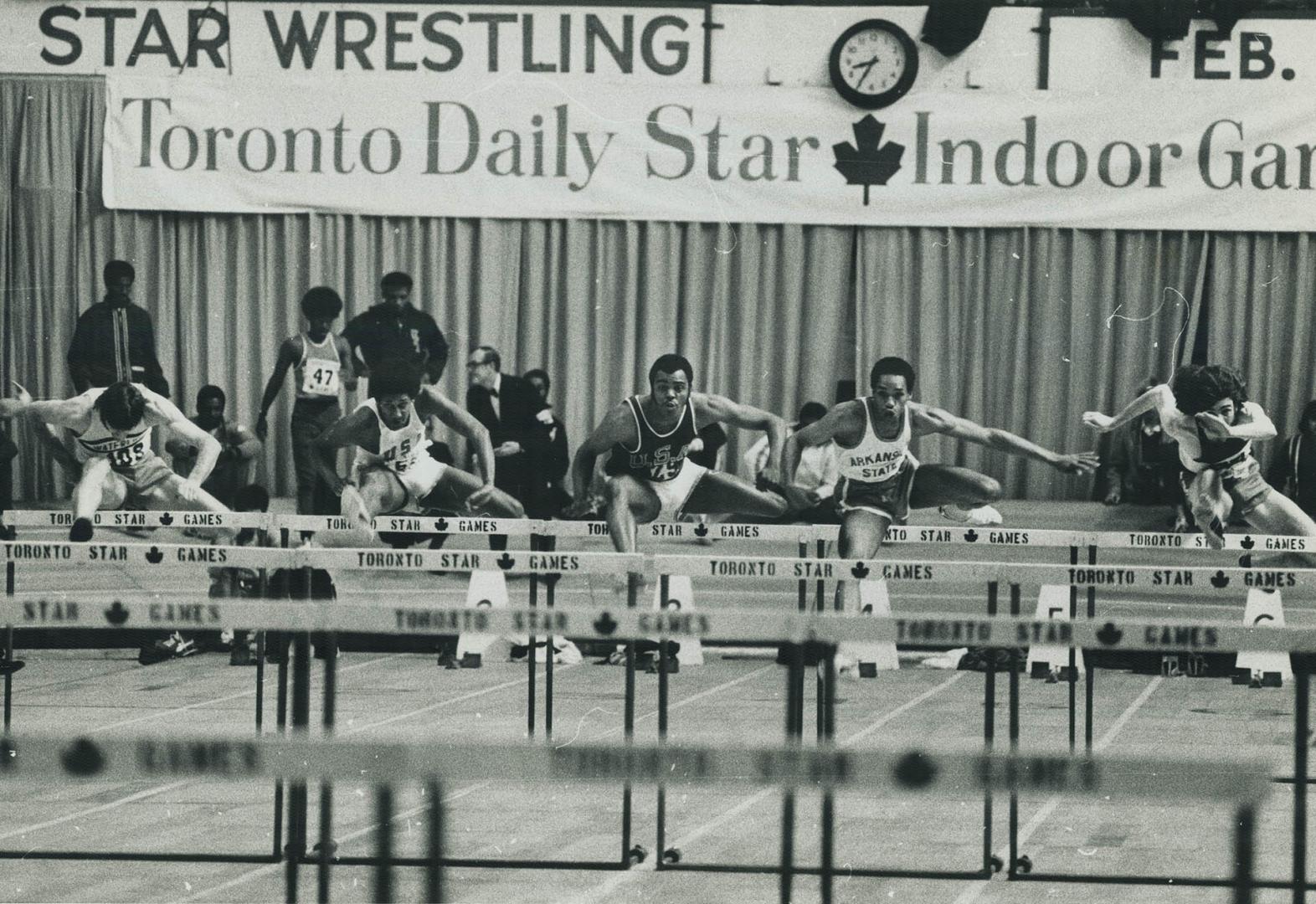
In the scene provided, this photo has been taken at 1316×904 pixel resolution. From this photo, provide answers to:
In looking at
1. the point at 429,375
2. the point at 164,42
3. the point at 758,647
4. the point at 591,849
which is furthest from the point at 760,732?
the point at 164,42

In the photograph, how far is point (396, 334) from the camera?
1647 cm

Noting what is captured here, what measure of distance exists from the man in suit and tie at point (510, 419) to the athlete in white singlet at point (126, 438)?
3.12 m

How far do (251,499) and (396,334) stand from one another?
1818 mm

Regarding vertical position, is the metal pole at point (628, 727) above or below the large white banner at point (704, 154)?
below

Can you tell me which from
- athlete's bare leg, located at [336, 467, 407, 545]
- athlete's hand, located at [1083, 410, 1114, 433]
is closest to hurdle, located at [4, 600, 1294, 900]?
athlete's hand, located at [1083, 410, 1114, 433]

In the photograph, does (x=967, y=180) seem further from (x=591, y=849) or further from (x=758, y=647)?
(x=591, y=849)

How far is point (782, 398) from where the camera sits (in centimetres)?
1670

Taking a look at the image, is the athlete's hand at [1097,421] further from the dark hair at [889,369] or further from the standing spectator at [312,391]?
the standing spectator at [312,391]

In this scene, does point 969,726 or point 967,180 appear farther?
point 967,180

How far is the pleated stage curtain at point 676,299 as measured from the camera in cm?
1625

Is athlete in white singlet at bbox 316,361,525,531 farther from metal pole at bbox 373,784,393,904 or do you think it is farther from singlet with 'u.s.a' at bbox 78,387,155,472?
metal pole at bbox 373,784,393,904

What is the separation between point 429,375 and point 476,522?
213 inches

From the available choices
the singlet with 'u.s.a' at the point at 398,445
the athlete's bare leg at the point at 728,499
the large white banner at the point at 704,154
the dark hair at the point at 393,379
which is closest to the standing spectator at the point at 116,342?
the large white banner at the point at 704,154

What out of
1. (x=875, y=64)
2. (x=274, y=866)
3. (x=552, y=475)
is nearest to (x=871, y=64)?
(x=875, y=64)
